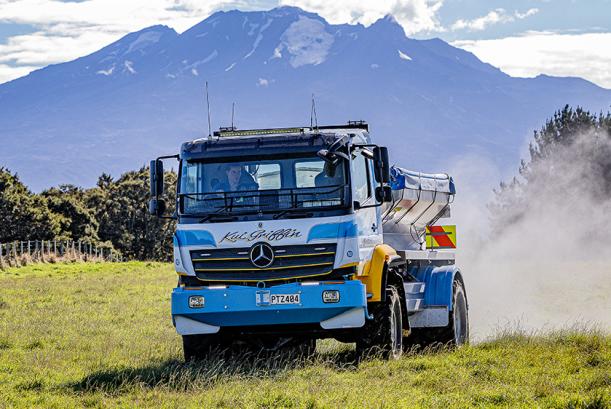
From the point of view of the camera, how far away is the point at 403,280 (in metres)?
16.7

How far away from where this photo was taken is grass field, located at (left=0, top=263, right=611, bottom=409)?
37.2 feet

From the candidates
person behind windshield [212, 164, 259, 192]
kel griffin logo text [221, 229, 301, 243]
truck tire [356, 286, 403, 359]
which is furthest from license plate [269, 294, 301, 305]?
person behind windshield [212, 164, 259, 192]

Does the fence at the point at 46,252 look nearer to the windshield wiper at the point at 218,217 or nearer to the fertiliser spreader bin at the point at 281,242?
the fertiliser spreader bin at the point at 281,242

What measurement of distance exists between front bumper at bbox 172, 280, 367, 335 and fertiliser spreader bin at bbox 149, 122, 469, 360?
0.04 feet

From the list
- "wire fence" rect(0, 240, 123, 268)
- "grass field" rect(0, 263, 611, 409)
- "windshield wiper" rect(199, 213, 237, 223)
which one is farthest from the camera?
"wire fence" rect(0, 240, 123, 268)

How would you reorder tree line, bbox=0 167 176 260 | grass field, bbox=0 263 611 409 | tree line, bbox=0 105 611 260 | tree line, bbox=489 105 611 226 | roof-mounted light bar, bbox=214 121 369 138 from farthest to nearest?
tree line, bbox=489 105 611 226, tree line, bbox=0 105 611 260, tree line, bbox=0 167 176 260, roof-mounted light bar, bbox=214 121 369 138, grass field, bbox=0 263 611 409

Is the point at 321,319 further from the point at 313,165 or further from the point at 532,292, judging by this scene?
the point at 532,292

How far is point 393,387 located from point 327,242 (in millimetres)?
2316

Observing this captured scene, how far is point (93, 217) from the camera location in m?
73.6

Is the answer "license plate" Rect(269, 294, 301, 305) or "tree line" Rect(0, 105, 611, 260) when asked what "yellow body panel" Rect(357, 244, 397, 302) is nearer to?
"license plate" Rect(269, 294, 301, 305)

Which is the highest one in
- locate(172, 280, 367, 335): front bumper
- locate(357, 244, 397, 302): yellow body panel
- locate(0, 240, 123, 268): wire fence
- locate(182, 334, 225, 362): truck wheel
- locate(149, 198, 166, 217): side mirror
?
locate(149, 198, 166, 217): side mirror

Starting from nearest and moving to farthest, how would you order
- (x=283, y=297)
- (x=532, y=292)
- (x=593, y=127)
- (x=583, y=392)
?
(x=583, y=392) → (x=283, y=297) → (x=532, y=292) → (x=593, y=127)

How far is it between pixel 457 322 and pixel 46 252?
43.3 m

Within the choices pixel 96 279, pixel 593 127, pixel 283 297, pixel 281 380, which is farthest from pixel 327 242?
pixel 593 127
